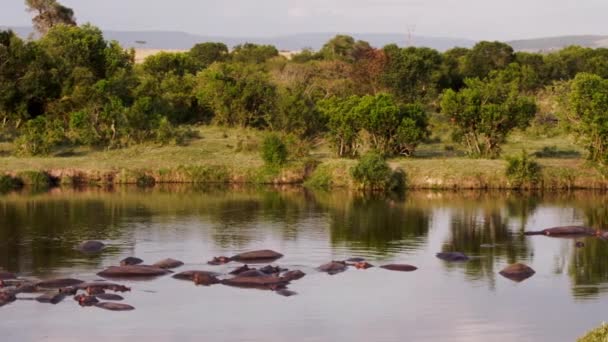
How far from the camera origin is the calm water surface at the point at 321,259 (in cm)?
2181

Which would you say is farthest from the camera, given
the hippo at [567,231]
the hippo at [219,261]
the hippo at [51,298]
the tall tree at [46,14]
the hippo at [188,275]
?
the tall tree at [46,14]

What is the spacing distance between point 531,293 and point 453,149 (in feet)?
77.1

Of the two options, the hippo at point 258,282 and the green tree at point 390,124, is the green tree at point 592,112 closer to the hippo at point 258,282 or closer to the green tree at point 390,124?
the green tree at point 390,124

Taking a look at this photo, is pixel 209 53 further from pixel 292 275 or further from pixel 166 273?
pixel 292 275

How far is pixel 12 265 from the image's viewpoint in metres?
27.3

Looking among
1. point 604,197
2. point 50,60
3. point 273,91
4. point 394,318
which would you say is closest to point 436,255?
point 394,318

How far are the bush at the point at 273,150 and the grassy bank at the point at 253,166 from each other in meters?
0.36

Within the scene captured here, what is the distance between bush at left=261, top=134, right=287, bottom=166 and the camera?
44000mm

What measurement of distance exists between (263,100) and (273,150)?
7.28m

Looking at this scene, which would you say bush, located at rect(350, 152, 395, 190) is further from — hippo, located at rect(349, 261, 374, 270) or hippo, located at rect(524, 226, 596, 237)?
hippo, located at rect(349, 261, 374, 270)

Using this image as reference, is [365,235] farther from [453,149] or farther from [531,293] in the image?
[453,149]

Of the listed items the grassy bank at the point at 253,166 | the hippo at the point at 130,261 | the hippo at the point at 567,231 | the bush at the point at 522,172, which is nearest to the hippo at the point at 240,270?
the hippo at the point at 130,261

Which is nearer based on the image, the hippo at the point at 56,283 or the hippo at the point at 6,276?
the hippo at the point at 56,283

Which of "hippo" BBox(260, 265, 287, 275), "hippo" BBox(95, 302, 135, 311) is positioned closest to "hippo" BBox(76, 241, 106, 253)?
"hippo" BBox(260, 265, 287, 275)
